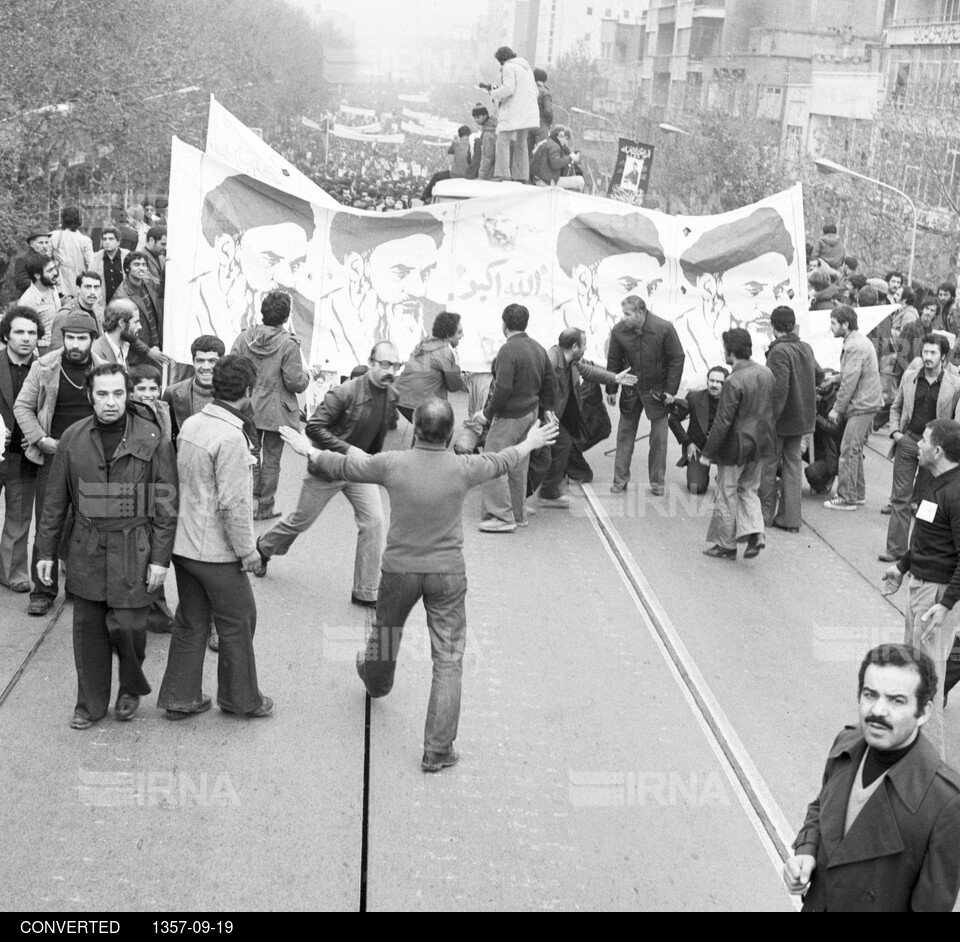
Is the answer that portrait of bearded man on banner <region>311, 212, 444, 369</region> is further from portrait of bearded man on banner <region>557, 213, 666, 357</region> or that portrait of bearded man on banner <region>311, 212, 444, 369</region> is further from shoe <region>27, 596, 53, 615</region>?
shoe <region>27, 596, 53, 615</region>

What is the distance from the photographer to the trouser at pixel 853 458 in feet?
39.9

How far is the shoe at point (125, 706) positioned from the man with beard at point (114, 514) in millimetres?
207

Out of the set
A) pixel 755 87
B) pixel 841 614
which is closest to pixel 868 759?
pixel 841 614

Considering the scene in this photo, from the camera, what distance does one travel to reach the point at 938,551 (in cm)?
721

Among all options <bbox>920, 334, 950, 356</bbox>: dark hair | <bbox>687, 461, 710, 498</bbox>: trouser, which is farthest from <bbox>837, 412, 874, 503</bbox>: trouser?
<bbox>920, 334, 950, 356</bbox>: dark hair

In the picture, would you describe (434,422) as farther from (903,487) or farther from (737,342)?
(903,487)

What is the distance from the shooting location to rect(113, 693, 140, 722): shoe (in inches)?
281

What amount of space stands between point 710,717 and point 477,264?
6.32 m

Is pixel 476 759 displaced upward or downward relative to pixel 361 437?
downward

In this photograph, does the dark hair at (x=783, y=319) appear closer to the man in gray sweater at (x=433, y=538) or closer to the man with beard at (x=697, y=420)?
the man with beard at (x=697, y=420)

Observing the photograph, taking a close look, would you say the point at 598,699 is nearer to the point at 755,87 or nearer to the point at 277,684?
the point at 277,684

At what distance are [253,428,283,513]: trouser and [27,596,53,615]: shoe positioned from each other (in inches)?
90.5

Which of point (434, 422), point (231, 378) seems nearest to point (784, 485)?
point (434, 422)
